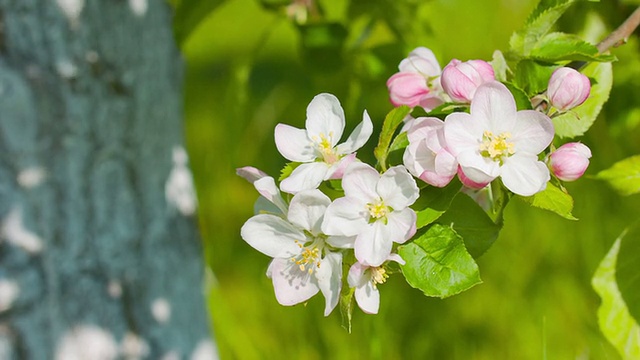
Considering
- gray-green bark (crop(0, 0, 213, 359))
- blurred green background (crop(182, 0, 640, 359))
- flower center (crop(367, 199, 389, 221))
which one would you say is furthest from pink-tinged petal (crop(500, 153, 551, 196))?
gray-green bark (crop(0, 0, 213, 359))

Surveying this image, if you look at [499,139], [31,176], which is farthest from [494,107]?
[31,176]

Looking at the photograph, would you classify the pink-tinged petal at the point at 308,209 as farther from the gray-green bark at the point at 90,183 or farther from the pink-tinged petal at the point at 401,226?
the gray-green bark at the point at 90,183

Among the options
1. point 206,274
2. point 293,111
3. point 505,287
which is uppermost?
point 293,111

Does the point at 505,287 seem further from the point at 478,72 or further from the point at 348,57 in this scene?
the point at 478,72

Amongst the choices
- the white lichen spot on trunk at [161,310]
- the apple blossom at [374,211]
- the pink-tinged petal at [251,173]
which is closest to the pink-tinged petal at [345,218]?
the apple blossom at [374,211]

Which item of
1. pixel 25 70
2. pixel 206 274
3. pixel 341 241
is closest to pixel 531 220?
pixel 206 274

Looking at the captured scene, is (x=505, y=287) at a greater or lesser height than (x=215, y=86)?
lesser
